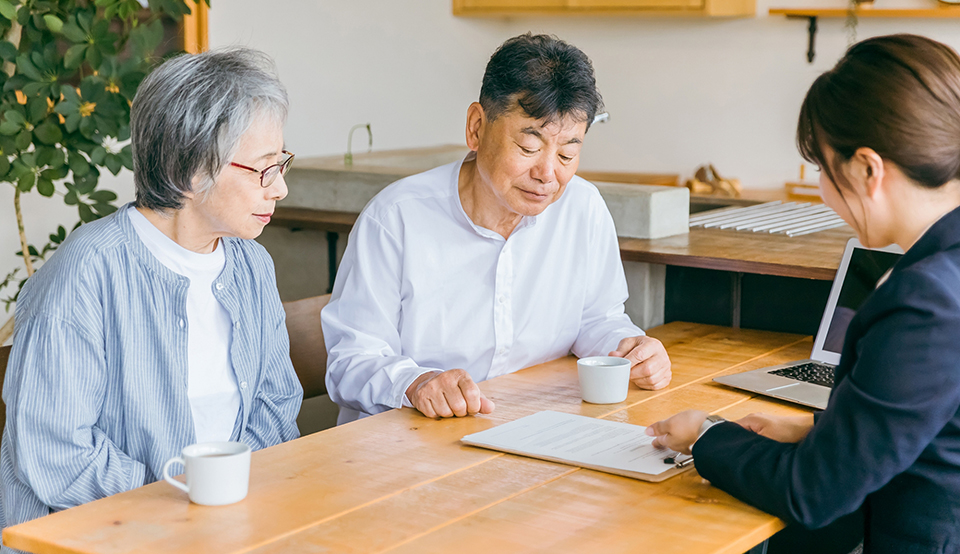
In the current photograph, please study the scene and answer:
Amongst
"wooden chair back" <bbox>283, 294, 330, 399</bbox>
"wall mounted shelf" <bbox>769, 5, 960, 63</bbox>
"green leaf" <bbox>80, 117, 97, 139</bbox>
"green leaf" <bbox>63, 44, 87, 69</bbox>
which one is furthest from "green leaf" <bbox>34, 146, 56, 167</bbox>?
"wall mounted shelf" <bbox>769, 5, 960, 63</bbox>

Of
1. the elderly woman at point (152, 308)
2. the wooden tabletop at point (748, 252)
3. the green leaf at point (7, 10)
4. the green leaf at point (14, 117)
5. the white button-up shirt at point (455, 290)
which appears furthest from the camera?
the green leaf at point (14, 117)

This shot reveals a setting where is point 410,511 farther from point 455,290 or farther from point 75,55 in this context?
point 75,55

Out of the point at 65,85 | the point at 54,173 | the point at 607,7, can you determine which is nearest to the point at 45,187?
the point at 54,173

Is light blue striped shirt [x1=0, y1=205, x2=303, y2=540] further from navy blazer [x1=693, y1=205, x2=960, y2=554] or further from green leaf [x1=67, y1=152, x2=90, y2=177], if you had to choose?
green leaf [x1=67, y1=152, x2=90, y2=177]

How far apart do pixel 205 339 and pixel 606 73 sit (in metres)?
4.52

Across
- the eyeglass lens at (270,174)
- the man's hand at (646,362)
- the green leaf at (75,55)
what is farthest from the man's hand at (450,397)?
the green leaf at (75,55)

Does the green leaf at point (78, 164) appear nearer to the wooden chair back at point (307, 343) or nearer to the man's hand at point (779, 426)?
Result: the wooden chair back at point (307, 343)

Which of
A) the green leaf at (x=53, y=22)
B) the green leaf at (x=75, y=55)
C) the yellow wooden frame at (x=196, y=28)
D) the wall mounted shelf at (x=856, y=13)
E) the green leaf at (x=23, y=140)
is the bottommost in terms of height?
the green leaf at (x=23, y=140)

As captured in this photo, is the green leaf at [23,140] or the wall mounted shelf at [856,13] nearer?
the green leaf at [23,140]

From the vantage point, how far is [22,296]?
155 cm

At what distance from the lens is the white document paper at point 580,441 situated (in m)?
1.35

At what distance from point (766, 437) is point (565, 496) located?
0.26 m

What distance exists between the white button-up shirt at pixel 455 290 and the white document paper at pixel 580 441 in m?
0.39

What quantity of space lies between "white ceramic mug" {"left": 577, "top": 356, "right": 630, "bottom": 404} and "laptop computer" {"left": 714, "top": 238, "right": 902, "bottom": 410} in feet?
0.78
